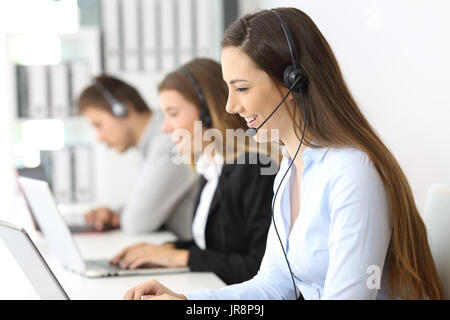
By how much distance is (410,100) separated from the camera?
124cm

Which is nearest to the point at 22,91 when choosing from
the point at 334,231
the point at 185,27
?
the point at 185,27

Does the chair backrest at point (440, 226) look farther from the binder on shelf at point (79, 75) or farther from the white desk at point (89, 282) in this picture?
the binder on shelf at point (79, 75)

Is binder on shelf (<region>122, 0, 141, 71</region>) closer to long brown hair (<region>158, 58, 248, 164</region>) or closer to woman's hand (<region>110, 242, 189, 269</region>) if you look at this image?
long brown hair (<region>158, 58, 248, 164</region>)

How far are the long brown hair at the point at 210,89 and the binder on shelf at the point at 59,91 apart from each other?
1.38 m

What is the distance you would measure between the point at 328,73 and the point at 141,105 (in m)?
1.64

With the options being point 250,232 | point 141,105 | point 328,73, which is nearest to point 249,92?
point 328,73

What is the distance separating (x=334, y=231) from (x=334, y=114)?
0.19m

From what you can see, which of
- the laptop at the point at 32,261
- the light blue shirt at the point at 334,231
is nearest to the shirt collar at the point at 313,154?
the light blue shirt at the point at 334,231

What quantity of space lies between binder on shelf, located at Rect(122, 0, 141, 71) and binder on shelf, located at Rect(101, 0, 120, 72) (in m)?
0.04

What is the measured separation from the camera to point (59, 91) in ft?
10.1

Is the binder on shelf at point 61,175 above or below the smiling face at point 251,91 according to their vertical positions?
below

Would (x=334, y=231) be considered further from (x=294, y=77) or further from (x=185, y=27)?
(x=185, y=27)

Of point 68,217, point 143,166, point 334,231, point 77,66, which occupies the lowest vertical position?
point 68,217

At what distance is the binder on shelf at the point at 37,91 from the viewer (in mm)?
3029
